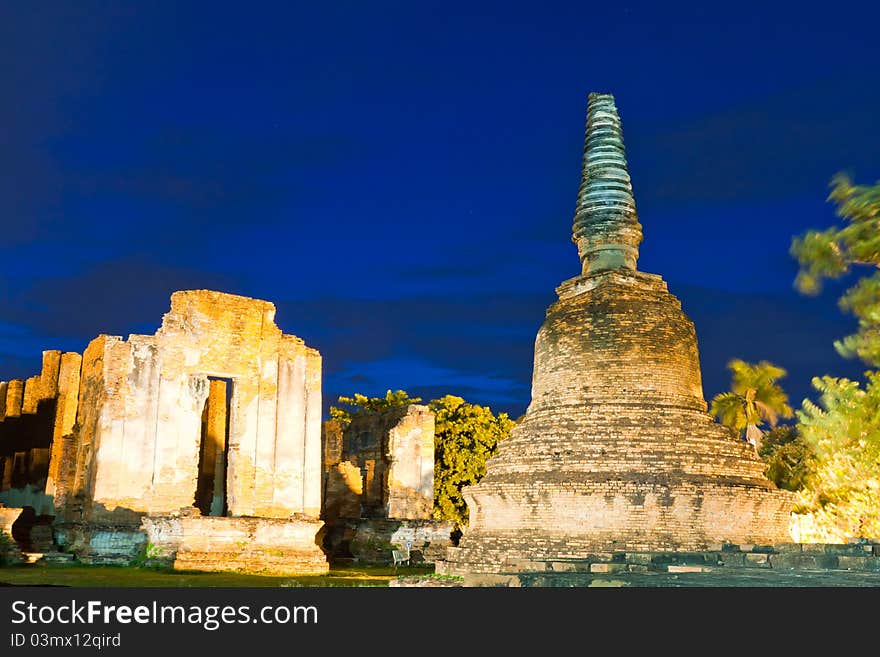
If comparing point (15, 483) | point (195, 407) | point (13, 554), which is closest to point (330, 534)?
point (195, 407)

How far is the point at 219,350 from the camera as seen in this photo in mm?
23328

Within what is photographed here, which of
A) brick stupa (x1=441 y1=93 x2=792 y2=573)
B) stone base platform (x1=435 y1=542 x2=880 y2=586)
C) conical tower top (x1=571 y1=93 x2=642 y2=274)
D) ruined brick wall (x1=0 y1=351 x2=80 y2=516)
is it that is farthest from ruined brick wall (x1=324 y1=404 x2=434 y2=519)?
stone base platform (x1=435 y1=542 x2=880 y2=586)

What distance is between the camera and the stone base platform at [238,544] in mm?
19688

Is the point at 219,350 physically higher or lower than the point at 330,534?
higher

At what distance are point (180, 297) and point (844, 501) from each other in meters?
18.1

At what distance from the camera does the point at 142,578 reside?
17281mm

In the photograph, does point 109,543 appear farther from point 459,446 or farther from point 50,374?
point 459,446

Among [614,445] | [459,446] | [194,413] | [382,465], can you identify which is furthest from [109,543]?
[459,446]

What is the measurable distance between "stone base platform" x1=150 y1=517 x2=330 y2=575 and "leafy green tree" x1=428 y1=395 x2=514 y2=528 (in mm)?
16049

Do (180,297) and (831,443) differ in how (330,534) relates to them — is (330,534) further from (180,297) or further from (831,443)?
(831,443)

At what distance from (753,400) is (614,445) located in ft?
76.5

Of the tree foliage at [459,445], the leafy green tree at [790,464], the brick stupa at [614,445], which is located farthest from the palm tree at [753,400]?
the brick stupa at [614,445]
